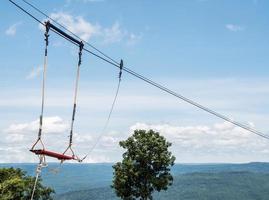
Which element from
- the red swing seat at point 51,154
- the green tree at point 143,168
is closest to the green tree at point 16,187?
the green tree at point 143,168

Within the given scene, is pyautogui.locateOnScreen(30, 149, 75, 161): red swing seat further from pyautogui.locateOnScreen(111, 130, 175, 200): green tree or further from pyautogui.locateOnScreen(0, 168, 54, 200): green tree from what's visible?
pyautogui.locateOnScreen(0, 168, 54, 200): green tree

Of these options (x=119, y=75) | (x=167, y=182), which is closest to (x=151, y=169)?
(x=167, y=182)

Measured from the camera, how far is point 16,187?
3858 inches

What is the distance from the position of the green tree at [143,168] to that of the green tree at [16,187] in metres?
23.3

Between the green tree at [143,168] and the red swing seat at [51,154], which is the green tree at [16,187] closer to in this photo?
the green tree at [143,168]

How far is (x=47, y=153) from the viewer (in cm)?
2038

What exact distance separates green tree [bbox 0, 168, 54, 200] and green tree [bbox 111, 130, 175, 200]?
917 inches

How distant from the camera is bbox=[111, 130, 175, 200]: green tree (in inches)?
3118

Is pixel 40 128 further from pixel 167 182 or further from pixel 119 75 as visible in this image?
pixel 167 182

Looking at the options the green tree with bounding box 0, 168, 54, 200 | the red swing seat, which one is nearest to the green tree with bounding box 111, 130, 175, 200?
the green tree with bounding box 0, 168, 54, 200

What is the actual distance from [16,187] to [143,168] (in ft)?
103

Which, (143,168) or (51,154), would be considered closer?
(51,154)

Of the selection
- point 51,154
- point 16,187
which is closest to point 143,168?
point 16,187

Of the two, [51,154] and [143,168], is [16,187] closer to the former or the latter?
[143,168]
